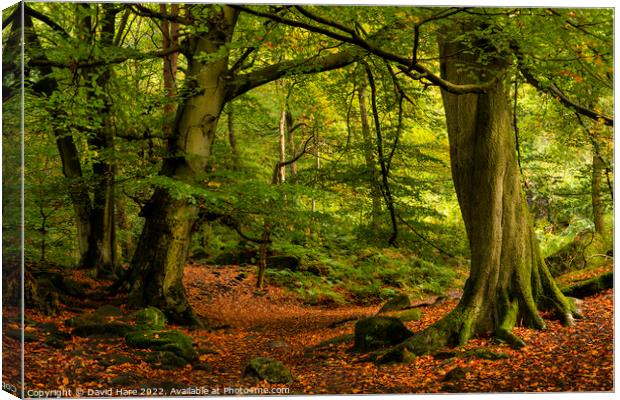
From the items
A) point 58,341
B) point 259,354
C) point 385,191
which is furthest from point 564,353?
point 58,341

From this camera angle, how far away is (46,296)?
19.7 feet

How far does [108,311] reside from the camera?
6.11 metres

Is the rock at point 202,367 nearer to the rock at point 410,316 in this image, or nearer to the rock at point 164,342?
the rock at point 164,342

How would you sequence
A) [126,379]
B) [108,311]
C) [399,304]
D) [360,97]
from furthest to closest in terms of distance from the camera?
[360,97], [399,304], [108,311], [126,379]

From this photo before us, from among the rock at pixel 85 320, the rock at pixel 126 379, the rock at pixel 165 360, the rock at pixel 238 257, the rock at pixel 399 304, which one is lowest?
the rock at pixel 126 379

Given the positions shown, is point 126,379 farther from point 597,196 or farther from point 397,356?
point 597,196

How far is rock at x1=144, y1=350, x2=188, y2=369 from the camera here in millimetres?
4945

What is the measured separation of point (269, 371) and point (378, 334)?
4.19ft

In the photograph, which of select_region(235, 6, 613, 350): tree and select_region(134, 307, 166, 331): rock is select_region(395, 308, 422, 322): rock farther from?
select_region(134, 307, 166, 331): rock

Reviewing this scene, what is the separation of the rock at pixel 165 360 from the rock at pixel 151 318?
90 centimetres

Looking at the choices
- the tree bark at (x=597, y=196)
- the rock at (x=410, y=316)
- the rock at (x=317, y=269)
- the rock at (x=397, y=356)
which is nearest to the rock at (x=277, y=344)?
the rock at (x=397, y=356)

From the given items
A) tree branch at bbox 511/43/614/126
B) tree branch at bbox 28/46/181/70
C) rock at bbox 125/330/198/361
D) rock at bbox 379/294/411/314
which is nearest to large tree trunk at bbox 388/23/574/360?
tree branch at bbox 511/43/614/126

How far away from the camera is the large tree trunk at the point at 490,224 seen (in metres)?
5.41

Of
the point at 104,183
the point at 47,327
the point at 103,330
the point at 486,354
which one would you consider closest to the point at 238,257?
the point at 104,183
